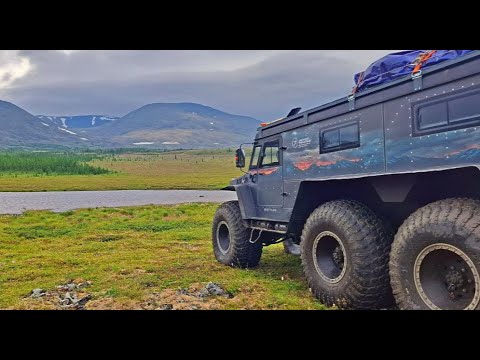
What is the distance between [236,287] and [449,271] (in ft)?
12.1

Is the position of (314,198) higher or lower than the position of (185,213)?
higher

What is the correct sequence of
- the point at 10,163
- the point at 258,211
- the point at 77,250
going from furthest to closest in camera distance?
1. the point at 10,163
2. the point at 77,250
3. the point at 258,211

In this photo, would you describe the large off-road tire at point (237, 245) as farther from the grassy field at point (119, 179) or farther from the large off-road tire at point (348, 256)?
the grassy field at point (119, 179)

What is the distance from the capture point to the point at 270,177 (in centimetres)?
806

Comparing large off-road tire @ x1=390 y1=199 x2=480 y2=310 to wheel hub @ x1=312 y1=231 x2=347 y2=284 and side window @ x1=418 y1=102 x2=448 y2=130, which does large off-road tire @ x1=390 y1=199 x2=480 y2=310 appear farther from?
wheel hub @ x1=312 y1=231 x2=347 y2=284

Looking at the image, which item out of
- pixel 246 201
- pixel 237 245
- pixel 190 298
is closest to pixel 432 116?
pixel 190 298

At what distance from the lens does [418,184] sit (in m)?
5.03

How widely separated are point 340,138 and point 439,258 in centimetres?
235

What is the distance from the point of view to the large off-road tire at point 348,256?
5.23m

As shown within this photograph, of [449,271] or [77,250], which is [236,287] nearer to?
[449,271]

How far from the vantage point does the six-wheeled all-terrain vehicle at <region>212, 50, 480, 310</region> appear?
14.2ft

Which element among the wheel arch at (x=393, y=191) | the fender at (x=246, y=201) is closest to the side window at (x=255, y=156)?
the fender at (x=246, y=201)

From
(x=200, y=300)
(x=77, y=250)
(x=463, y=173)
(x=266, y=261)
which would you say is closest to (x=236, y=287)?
(x=200, y=300)

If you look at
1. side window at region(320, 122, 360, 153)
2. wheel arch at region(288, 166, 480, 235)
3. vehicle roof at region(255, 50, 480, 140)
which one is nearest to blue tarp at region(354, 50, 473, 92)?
vehicle roof at region(255, 50, 480, 140)
